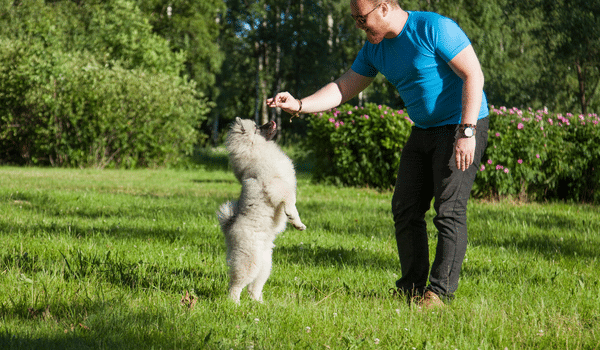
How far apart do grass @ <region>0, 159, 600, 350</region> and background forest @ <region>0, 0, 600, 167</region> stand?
34.8 ft

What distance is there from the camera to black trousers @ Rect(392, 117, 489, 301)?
3.46 metres

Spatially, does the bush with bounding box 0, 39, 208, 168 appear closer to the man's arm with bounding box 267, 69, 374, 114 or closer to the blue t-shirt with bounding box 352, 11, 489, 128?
the man's arm with bounding box 267, 69, 374, 114

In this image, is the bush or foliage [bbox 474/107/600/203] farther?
the bush

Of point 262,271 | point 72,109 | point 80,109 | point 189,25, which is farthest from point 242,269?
point 189,25

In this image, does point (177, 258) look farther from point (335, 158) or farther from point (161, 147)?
point (161, 147)

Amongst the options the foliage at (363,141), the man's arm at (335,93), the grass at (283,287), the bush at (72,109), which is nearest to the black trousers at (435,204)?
the grass at (283,287)

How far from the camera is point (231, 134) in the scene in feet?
11.4

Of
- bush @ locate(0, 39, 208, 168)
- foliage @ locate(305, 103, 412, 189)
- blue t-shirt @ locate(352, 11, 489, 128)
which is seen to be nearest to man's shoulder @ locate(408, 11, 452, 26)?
blue t-shirt @ locate(352, 11, 489, 128)

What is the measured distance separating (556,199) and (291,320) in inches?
345

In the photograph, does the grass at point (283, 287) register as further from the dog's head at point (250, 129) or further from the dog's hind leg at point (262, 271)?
the dog's head at point (250, 129)

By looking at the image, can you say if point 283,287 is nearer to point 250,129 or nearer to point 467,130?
point 250,129

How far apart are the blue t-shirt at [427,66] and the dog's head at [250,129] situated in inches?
36.4

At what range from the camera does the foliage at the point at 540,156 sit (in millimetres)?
9625

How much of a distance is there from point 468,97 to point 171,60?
72.5 ft
